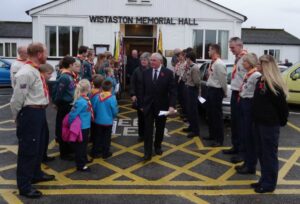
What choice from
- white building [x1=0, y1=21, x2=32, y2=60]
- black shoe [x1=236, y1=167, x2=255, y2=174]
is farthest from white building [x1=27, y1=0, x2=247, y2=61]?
white building [x1=0, y1=21, x2=32, y2=60]

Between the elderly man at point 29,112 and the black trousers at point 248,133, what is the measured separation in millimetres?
3271

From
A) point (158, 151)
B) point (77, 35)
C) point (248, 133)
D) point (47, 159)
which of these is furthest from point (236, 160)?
point (77, 35)

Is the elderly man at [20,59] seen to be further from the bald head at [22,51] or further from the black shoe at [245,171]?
the black shoe at [245,171]

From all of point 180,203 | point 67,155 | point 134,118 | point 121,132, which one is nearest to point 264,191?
point 180,203

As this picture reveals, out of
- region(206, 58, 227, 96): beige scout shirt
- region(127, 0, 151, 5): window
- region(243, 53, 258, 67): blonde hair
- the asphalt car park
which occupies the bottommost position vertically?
the asphalt car park

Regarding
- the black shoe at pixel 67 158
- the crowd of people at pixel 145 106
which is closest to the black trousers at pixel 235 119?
the crowd of people at pixel 145 106

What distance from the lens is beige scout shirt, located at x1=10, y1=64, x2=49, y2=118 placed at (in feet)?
15.2

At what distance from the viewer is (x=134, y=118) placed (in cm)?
1061

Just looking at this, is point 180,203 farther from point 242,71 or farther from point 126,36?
point 126,36

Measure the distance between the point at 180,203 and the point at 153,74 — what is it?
2.65 m

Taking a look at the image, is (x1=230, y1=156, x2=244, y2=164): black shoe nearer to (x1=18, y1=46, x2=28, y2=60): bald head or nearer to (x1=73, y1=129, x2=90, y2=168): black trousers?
(x1=73, y1=129, x2=90, y2=168): black trousers

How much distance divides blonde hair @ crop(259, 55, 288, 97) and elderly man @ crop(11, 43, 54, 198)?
124 inches

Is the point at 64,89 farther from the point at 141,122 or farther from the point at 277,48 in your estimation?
the point at 277,48

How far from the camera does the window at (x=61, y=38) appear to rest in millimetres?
16359
